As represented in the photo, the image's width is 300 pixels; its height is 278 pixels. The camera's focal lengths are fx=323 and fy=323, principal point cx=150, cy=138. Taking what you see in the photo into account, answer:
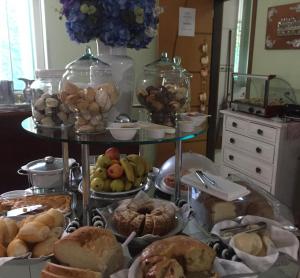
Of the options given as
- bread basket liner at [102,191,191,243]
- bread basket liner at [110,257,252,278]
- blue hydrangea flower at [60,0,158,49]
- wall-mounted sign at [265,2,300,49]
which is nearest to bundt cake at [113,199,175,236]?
bread basket liner at [102,191,191,243]

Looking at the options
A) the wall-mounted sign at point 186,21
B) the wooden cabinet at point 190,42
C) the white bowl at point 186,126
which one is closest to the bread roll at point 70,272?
the white bowl at point 186,126

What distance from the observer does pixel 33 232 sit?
0.80m

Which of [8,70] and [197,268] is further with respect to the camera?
[8,70]

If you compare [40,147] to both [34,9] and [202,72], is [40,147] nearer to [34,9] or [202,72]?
[34,9]

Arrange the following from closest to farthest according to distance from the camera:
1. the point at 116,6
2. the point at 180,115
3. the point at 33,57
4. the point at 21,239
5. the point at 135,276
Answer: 1. the point at 135,276
2. the point at 21,239
3. the point at 116,6
4. the point at 180,115
5. the point at 33,57

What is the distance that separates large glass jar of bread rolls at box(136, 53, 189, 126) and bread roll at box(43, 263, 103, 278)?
50cm

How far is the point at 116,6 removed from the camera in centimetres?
97

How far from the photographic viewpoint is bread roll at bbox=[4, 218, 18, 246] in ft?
2.70

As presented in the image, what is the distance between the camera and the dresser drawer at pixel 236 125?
2622mm

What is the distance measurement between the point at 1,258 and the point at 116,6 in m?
0.75

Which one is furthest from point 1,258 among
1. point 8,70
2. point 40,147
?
point 8,70

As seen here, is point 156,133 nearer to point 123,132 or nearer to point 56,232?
point 123,132

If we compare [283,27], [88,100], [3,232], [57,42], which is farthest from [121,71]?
[283,27]

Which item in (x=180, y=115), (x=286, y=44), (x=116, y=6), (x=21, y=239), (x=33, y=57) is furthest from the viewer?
(x=33, y=57)
